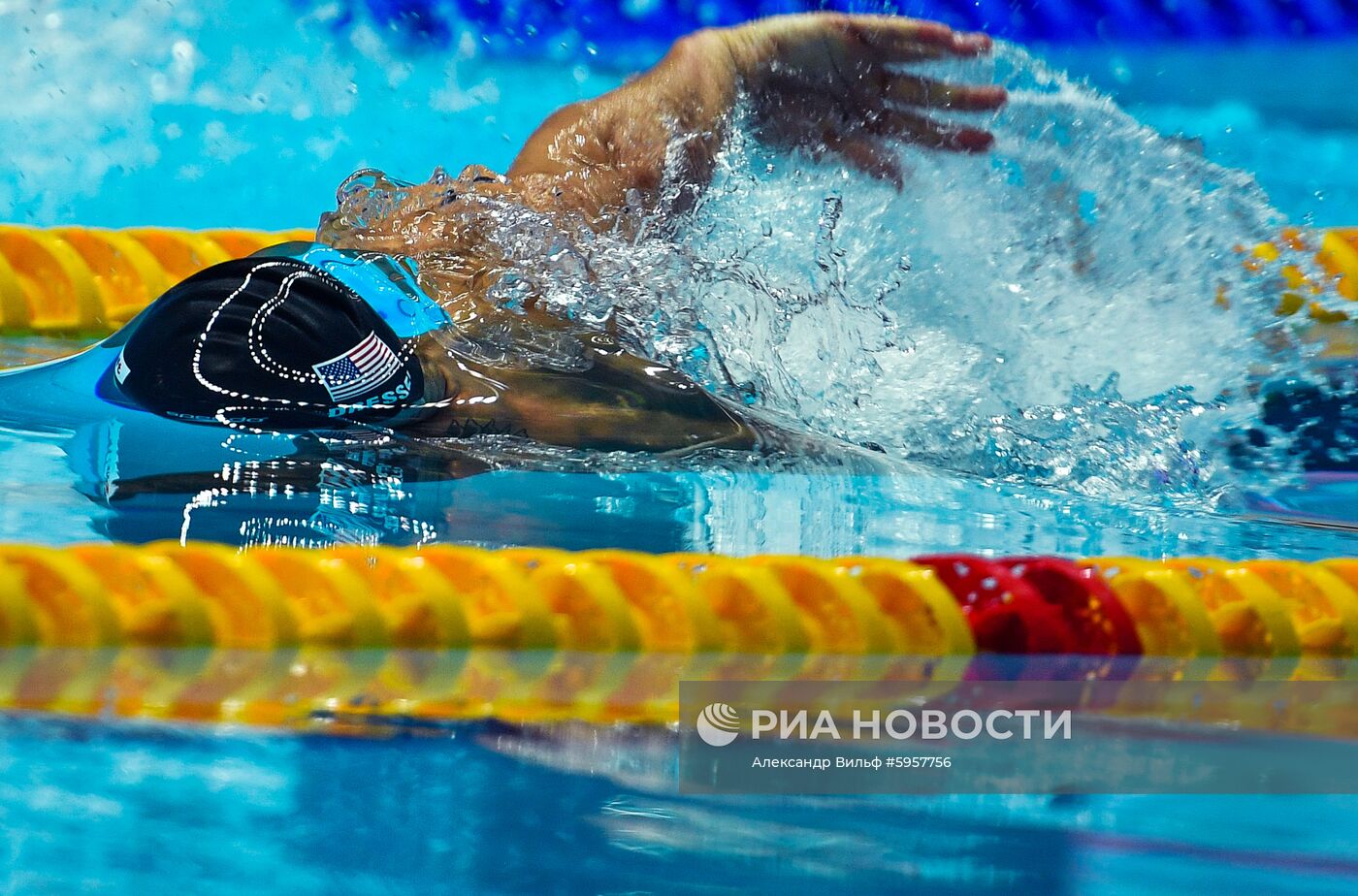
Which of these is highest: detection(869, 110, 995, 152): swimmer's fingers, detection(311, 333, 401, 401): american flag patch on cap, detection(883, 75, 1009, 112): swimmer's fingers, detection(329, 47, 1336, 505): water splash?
detection(883, 75, 1009, 112): swimmer's fingers

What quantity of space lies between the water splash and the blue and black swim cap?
0.72ft

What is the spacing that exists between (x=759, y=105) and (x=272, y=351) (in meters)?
0.80

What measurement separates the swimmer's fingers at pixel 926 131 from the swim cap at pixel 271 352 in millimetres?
786

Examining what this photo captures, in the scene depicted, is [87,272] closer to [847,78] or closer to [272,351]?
[272,351]

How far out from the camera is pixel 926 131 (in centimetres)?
189

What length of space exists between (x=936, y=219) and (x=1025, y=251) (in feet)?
0.50

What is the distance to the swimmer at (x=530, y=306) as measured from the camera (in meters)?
1.51

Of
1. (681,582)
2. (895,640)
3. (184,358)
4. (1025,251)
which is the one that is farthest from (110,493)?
(1025,251)

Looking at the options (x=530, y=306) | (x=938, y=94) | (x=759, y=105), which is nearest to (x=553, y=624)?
(x=530, y=306)

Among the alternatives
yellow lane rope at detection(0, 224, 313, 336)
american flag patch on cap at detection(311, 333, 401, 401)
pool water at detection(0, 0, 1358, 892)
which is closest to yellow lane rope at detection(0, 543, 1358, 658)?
pool water at detection(0, 0, 1358, 892)

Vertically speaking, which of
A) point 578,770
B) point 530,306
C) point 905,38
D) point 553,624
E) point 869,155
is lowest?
point 578,770

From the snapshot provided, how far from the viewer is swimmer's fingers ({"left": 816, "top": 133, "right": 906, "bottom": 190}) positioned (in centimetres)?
192

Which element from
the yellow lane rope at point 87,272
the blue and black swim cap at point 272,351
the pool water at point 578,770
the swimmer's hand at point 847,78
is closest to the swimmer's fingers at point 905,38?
the swimmer's hand at point 847,78

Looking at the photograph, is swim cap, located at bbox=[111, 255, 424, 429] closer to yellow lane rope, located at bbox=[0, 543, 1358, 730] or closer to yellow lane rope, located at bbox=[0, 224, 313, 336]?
yellow lane rope, located at bbox=[0, 543, 1358, 730]
